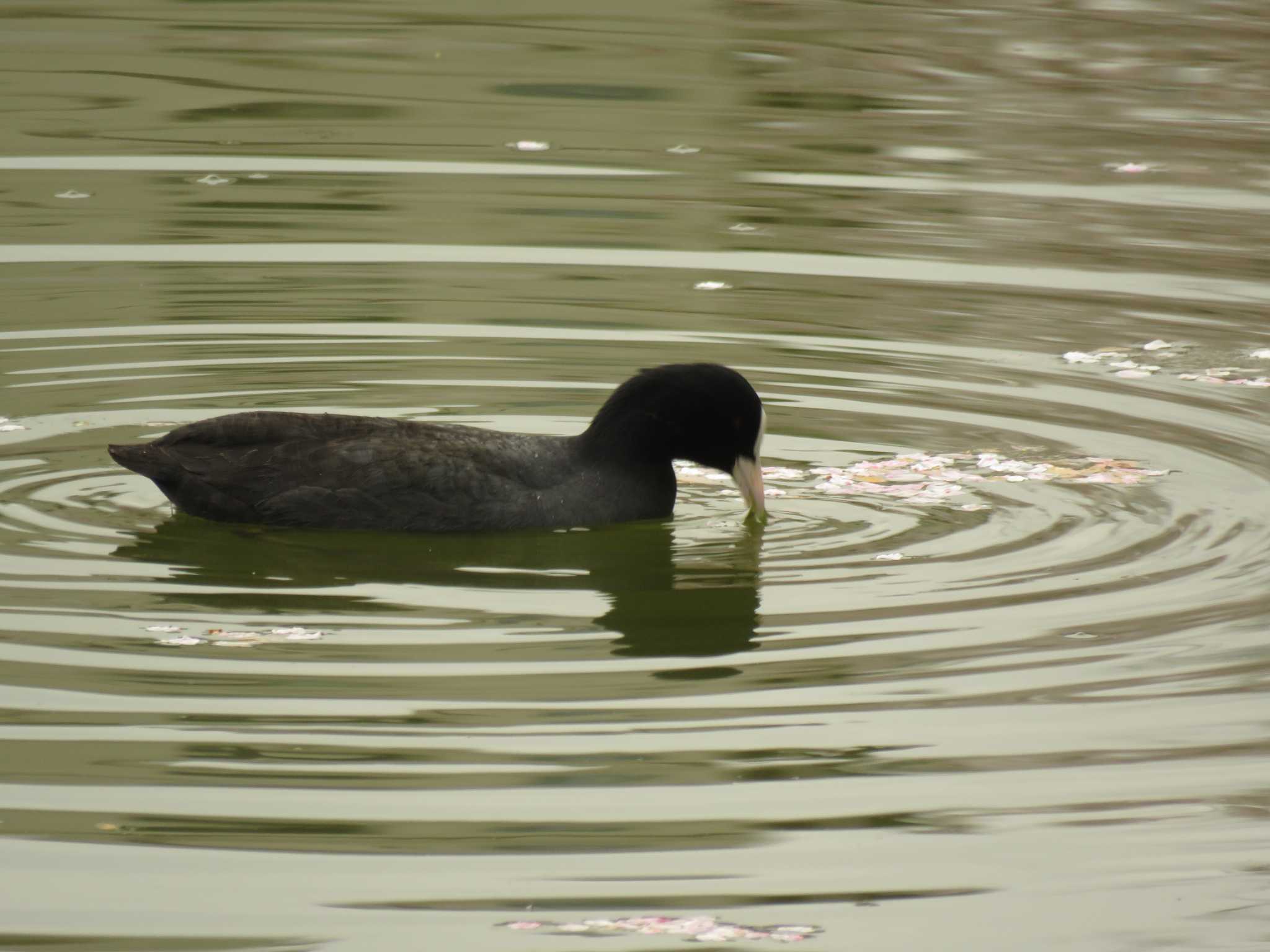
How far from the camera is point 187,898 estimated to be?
5.14m

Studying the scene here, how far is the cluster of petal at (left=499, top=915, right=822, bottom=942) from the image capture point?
498 centimetres

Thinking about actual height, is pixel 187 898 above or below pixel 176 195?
below

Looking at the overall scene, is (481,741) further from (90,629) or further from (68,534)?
(68,534)

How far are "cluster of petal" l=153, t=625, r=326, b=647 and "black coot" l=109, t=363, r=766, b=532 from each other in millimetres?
1257

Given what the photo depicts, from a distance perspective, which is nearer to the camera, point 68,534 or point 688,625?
point 688,625

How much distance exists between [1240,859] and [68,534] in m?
4.60

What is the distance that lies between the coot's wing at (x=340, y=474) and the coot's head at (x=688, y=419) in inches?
14.3

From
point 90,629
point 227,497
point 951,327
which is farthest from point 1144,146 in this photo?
point 90,629

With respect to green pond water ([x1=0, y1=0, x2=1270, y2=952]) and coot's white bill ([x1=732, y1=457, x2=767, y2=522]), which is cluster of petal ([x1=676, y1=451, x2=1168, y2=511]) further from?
coot's white bill ([x1=732, y1=457, x2=767, y2=522])

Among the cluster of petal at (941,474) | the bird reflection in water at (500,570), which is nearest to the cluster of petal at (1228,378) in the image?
the cluster of petal at (941,474)

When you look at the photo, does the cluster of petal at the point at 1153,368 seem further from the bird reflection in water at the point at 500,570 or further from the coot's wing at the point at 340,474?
the coot's wing at the point at 340,474

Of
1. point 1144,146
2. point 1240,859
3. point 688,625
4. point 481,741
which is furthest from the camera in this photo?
point 1144,146

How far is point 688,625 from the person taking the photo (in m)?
7.56

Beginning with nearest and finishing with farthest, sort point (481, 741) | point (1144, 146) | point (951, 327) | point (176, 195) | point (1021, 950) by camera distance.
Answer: point (1021, 950)
point (481, 741)
point (951, 327)
point (176, 195)
point (1144, 146)
